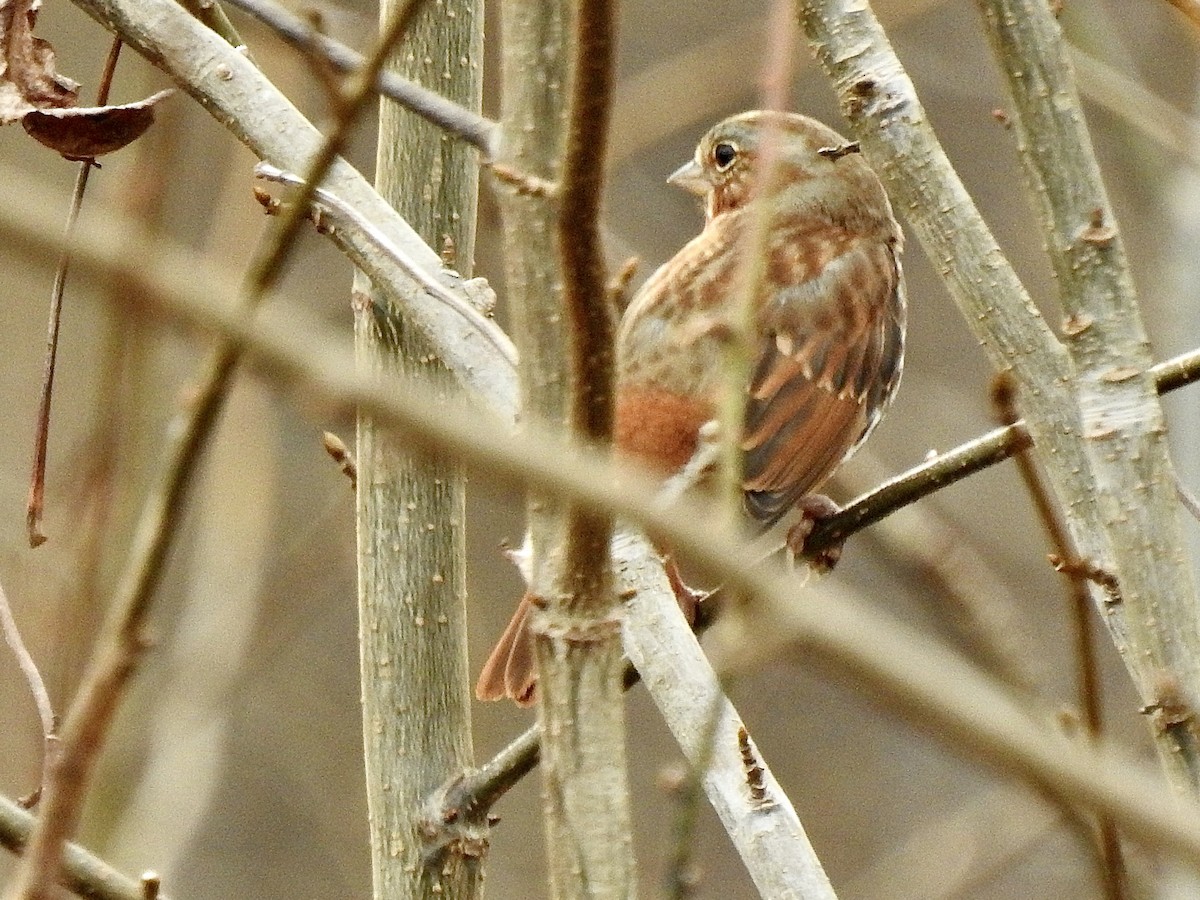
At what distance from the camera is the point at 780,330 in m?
4.32

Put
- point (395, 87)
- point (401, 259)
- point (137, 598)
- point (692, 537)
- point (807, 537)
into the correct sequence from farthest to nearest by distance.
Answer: point (807, 537) → point (401, 259) → point (395, 87) → point (137, 598) → point (692, 537)

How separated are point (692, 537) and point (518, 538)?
24.6 ft

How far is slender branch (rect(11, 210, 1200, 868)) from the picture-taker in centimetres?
88

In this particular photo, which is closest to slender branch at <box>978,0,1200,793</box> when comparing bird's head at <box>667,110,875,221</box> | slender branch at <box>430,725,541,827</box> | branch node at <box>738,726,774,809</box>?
branch node at <box>738,726,774,809</box>

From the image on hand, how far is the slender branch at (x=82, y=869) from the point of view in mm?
1938

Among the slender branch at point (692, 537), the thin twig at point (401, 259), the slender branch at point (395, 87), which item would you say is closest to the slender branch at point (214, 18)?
the thin twig at point (401, 259)

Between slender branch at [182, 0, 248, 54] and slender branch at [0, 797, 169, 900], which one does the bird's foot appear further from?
slender branch at [0, 797, 169, 900]

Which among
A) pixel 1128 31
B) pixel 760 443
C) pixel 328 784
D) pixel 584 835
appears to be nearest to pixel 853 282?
pixel 760 443

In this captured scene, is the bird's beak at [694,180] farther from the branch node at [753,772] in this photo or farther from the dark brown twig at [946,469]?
the branch node at [753,772]

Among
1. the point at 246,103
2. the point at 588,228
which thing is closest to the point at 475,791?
the point at 246,103

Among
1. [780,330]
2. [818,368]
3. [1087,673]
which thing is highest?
[780,330]

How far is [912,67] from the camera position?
8.12m

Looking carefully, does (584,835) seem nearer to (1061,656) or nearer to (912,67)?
(912,67)

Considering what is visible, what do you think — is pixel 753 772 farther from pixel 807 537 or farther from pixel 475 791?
pixel 807 537
